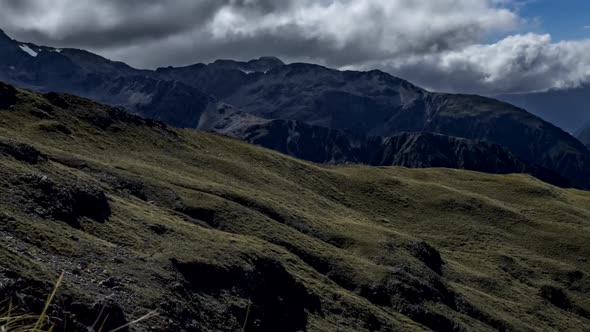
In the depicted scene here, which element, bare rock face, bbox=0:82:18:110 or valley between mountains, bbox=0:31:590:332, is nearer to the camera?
valley between mountains, bbox=0:31:590:332

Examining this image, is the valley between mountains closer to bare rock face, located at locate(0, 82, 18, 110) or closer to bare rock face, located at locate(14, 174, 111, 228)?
bare rock face, located at locate(14, 174, 111, 228)

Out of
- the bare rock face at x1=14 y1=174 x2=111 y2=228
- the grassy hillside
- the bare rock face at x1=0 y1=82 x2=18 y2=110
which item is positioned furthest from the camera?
the bare rock face at x1=0 y1=82 x2=18 y2=110

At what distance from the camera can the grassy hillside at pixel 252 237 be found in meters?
41.6

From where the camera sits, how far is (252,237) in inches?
2719

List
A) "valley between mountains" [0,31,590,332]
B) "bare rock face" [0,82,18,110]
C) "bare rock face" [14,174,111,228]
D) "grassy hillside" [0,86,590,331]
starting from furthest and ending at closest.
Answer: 1. "bare rock face" [0,82,18,110]
2. "bare rock face" [14,174,111,228]
3. "grassy hillside" [0,86,590,331]
4. "valley between mountains" [0,31,590,332]

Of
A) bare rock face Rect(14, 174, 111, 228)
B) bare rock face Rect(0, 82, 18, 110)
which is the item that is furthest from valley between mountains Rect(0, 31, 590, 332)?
bare rock face Rect(0, 82, 18, 110)

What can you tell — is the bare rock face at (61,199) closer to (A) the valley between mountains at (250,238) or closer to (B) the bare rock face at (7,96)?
(A) the valley between mountains at (250,238)

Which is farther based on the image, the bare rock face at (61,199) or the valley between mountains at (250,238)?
the bare rock face at (61,199)

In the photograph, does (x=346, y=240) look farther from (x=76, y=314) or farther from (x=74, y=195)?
(x=76, y=314)

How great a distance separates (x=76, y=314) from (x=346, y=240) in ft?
182

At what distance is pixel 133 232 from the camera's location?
52781 millimetres

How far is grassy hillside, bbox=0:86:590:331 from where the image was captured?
4156 cm

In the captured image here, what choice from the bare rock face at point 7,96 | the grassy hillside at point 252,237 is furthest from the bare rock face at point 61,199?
the bare rock face at point 7,96

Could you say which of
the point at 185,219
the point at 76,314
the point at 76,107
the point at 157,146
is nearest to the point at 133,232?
the point at 185,219
